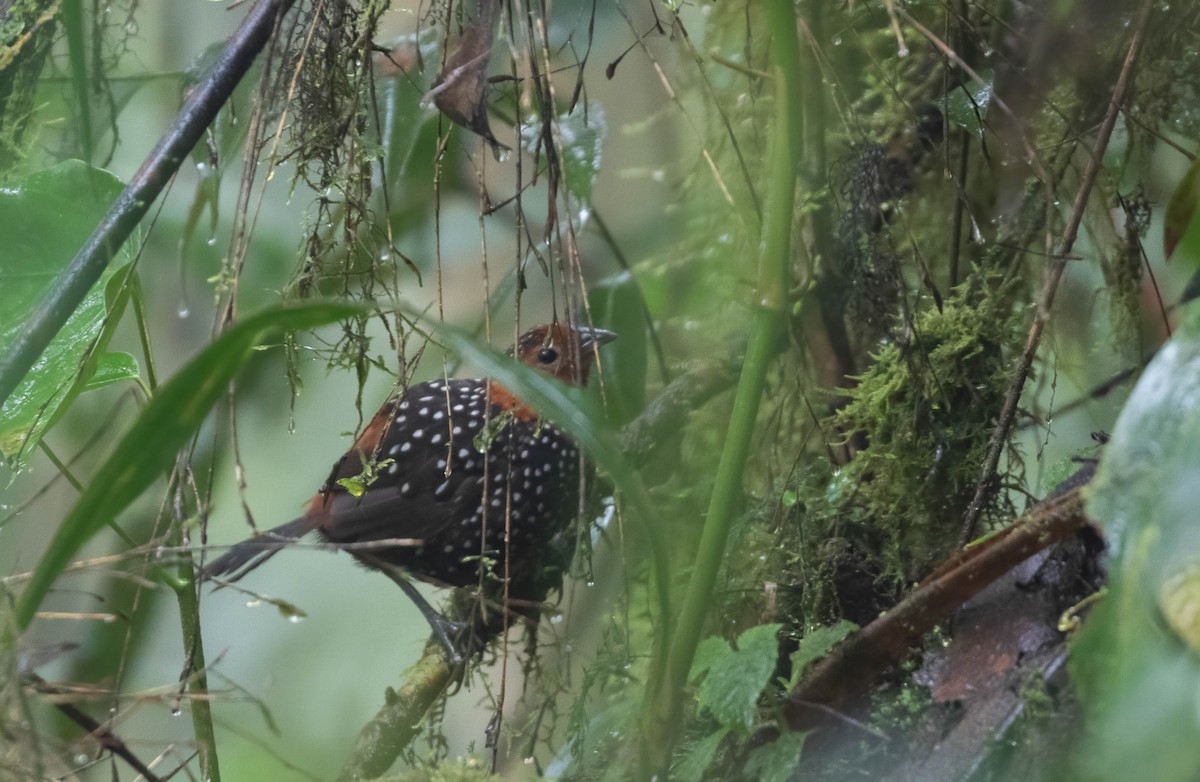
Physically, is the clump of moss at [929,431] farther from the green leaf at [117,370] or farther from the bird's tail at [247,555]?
the green leaf at [117,370]

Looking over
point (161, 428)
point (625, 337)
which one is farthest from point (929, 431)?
point (161, 428)

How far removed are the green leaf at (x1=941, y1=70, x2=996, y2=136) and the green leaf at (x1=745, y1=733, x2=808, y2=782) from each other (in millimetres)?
777

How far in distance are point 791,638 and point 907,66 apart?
3.15 feet

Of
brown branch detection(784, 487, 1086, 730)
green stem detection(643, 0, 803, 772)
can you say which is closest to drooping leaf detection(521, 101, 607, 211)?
green stem detection(643, 0, 803, 772)

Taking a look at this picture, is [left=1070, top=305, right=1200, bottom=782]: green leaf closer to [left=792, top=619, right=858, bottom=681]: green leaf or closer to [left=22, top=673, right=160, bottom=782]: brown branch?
[left=792, top=619, right=858, bottom=681]: green leaf

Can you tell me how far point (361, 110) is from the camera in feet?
4.08

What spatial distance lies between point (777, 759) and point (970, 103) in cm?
86

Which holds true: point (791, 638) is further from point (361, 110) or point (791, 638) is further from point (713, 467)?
point (361, 110)

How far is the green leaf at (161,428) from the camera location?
24.7 inches

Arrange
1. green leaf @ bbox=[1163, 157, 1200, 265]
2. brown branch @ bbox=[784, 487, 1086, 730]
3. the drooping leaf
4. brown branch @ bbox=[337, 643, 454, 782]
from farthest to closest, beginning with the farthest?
brown branch @ bbox=[337, 643, 454, 782], the drooping leaf, green leaf @ bbox=[1163, 157, 1200, 265], brown branch @ bbox=[784, 487, 1086, 730]

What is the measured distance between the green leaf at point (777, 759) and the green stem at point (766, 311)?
0.48 feet

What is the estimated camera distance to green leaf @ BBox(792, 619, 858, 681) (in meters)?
0.95

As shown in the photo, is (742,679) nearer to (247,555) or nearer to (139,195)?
(139,195)

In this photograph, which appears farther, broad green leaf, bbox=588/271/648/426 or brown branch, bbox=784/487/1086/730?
broad green leaf, bbox=588/271/648/426
